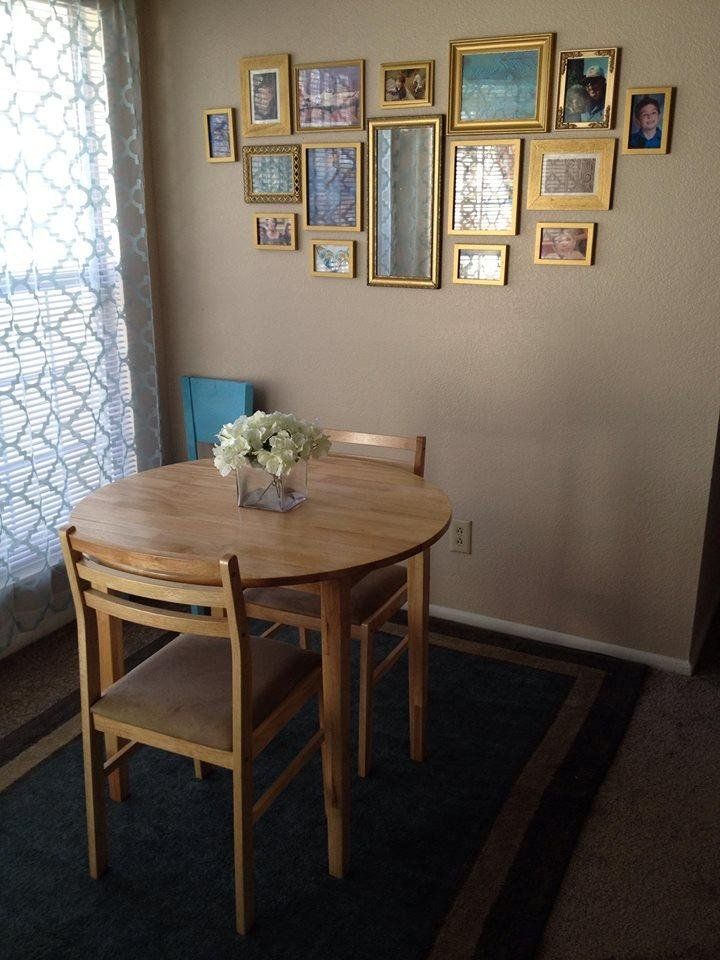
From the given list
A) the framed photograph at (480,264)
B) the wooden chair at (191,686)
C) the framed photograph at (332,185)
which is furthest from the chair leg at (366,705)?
the framed photograph at (332,185)

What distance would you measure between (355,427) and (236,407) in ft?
1.65

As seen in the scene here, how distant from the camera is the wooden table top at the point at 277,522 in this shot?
191 cm

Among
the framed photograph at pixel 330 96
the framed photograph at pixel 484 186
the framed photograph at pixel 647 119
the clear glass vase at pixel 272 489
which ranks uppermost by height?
the framed photograph at pixel 330 96

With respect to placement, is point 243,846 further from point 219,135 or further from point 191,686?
point 219,135

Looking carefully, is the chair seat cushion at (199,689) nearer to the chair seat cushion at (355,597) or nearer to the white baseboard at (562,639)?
the chair seat cushion at (355,597)

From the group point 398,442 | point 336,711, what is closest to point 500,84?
point 398,442

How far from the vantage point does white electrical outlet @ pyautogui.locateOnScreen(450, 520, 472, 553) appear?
3241mm

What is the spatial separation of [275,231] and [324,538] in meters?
1.67

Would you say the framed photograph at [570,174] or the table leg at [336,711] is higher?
the framed photograph at [570,174]

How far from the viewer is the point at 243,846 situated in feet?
6.11

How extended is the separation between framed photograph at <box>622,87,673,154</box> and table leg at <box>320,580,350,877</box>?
168 cm

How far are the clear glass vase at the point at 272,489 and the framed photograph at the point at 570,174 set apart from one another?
4.17 feet

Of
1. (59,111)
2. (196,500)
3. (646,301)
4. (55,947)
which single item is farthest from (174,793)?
(59,111)

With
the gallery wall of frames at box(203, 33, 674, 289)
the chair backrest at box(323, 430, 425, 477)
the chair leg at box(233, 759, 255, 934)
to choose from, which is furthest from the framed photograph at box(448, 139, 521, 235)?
the chair leg at box(233, 759, 255, 934)
